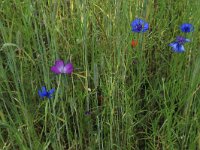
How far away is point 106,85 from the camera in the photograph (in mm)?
1039

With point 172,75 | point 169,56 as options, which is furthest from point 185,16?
point 172,75

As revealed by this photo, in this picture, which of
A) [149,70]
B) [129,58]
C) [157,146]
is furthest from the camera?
[149,70]

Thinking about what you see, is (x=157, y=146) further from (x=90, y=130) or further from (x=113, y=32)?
(x=113, y=32)

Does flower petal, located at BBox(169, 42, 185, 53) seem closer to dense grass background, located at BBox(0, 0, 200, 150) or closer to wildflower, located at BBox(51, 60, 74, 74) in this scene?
dense grass background, located at BBox(0, 0, 200, 150)

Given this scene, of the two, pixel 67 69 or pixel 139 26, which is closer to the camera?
pixel 67 69

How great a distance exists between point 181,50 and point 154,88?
0.18 m

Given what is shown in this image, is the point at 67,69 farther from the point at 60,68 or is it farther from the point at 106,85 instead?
the point at 106,85

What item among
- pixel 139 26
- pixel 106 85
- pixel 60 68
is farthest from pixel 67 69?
pixel 139 26

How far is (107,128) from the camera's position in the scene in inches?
43.3

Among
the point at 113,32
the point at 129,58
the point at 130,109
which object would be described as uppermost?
the point at 113,32

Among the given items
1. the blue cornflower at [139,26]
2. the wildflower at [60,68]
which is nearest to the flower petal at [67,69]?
the wildflower at [60,68]

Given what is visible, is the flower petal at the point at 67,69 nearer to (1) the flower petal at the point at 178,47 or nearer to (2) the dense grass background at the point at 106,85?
(2) the dense grass background at the point at 106,85

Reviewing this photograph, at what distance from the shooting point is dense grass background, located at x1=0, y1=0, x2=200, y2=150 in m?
0.99

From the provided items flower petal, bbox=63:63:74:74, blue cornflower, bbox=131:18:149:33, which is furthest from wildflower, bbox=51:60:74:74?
blue cornflower, bbox=131:18:149:33
